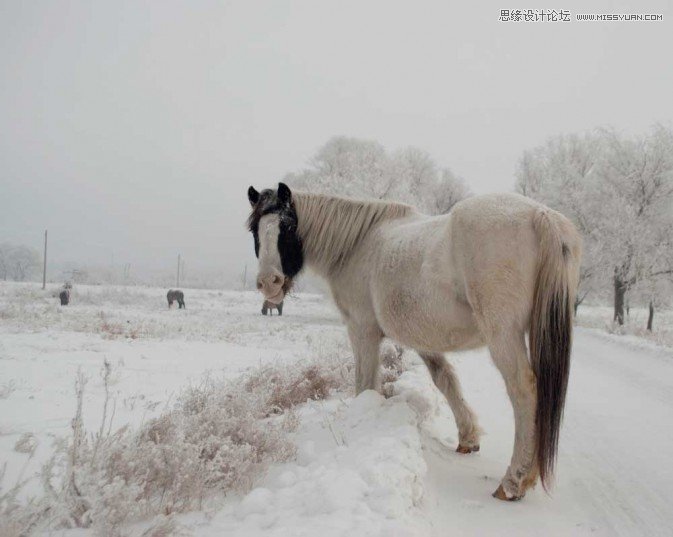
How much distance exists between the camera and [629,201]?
1897cm

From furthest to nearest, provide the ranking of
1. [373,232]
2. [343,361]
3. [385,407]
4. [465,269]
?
1. [343,361]
2. [373,232]
3. [385,407]
4. [465,269]

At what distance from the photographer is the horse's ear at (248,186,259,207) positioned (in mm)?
4133

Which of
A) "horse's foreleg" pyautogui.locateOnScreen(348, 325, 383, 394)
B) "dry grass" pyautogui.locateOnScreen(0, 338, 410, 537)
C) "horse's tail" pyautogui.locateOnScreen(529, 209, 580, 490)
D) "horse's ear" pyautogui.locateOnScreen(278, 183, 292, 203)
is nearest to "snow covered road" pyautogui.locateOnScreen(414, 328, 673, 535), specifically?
"horse's tail" pyautogui.locateOnScreen(529, 209, 580, 490)

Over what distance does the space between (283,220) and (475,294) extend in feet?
6.61

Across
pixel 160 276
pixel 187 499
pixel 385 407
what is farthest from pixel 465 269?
pixel 160 276

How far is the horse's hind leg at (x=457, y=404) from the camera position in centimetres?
358

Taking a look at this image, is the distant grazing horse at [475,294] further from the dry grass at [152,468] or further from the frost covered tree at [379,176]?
the frost covered tree at [379,176]

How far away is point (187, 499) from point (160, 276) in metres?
60.4

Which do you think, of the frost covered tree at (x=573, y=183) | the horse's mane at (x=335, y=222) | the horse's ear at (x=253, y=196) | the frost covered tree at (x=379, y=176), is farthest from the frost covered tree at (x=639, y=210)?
the horse's ear at (x=253, y=196)

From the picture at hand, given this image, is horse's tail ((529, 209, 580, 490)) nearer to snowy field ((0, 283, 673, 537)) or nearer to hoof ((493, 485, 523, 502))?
hoof ((493, 485, 523, 502))

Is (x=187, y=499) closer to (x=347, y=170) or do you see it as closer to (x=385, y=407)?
(x=385, y=407)

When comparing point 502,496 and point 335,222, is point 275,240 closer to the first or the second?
point 335,222

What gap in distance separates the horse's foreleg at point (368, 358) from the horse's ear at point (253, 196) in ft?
5.44

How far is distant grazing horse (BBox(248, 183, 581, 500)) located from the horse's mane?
0.17 m
